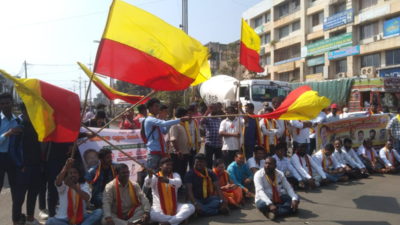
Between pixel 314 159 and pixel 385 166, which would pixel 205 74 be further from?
pixel 385 166

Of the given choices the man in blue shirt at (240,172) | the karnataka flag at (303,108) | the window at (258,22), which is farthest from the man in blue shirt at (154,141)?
the window at (258,22)

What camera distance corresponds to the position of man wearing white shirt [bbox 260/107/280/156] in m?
6.90

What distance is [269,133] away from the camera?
6.88 metres

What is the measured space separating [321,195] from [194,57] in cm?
376

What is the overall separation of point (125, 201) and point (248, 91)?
1106cm

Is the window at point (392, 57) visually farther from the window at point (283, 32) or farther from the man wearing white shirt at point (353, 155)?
the man wearing white shirt at point (353, 155)

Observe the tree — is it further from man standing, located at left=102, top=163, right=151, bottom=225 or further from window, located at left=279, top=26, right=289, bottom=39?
man standing, located at left=102, top=163, right=151, bottom=225

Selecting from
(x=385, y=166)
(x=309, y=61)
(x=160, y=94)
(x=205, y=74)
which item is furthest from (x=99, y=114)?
(x=309, y=61)

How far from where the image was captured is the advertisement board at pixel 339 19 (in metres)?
25.8

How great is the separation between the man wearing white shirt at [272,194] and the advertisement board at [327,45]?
963 inches

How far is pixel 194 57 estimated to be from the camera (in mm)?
4492

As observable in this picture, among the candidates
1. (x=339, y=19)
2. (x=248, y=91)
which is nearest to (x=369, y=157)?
(x=248, y=91)

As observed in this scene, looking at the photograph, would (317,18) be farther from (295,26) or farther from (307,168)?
(307,168)

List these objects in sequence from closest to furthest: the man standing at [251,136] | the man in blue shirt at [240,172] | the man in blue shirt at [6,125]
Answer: the man in blue shirt at [6,125], the man in blue shirt at [240,172], the man standing at [251,136]
